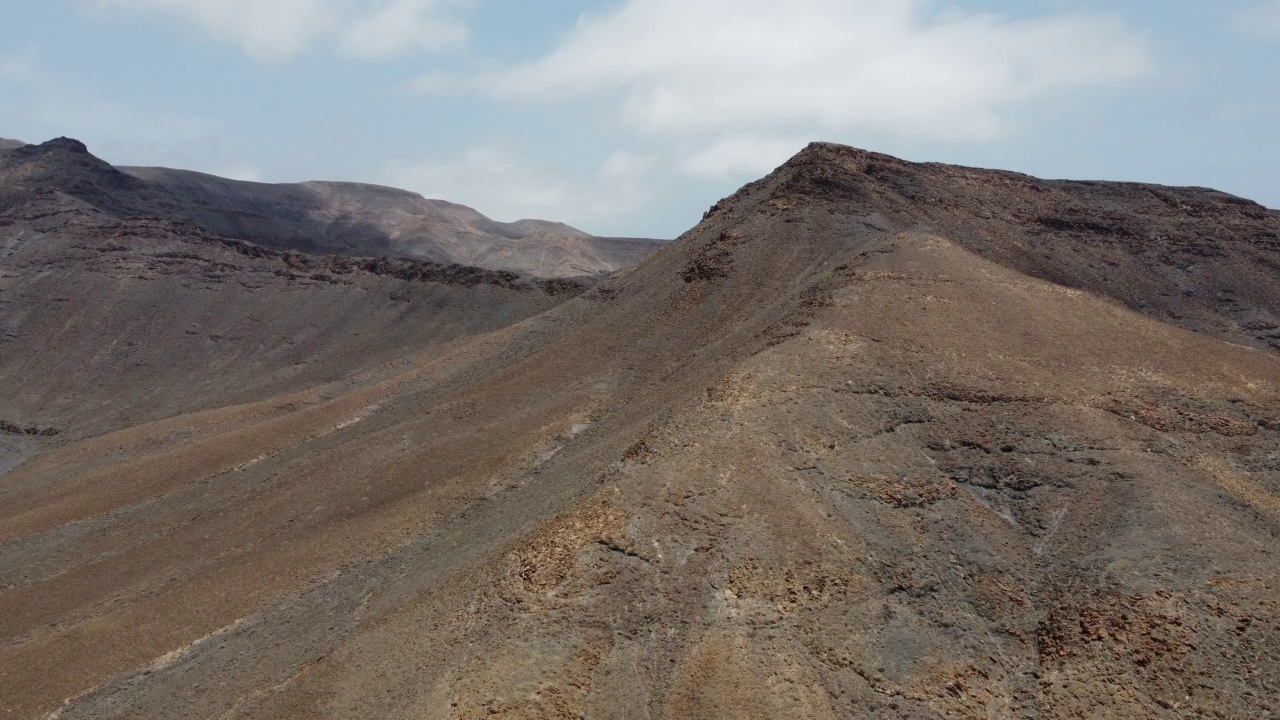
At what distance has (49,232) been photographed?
82188 millimetres

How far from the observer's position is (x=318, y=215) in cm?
14512

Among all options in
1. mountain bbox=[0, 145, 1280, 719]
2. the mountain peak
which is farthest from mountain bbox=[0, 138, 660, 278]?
mountain bbox=[0, 145, 1280, 719]

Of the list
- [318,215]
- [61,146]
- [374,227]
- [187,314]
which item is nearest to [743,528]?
[187,314]

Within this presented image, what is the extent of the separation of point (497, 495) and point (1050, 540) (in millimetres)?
13978

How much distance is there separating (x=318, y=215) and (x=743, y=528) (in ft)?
453

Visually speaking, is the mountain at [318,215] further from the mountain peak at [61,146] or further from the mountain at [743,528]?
the mountain at [743,528]

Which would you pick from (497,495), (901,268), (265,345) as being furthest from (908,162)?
(265,345)

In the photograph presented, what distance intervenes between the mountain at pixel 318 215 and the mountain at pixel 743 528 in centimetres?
6603

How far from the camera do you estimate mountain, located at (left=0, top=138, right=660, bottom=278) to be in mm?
94312

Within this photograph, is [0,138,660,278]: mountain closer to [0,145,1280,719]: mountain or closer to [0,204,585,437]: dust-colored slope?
[0,204,585,437]: dust-colored slope

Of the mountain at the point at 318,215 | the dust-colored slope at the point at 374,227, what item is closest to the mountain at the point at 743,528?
the mountain at the point at 318,215

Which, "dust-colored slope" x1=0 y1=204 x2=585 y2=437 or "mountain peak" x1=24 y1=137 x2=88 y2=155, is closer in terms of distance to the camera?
"dust-colored slope" x1=0 y1=204 x2=585 y2=437

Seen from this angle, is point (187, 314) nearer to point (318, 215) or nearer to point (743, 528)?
point (743, 528)

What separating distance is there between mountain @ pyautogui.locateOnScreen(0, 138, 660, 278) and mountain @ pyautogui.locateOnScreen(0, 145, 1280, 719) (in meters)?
66.0
